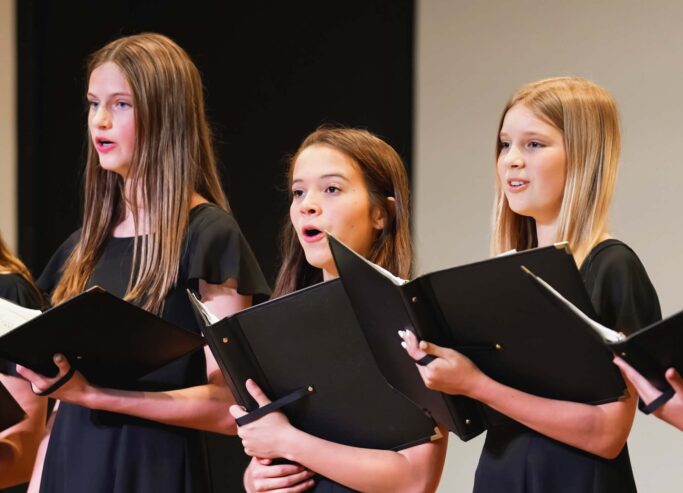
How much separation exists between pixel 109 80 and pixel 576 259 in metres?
0.99

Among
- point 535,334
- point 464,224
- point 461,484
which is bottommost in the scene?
point 461,484

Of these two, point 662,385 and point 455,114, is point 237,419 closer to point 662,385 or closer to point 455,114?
point 662,385

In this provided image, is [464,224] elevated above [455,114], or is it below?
below

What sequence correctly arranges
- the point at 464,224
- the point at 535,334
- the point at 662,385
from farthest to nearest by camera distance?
1. the point at 464,224
2. the point at 535,334
3. the point at 662,385

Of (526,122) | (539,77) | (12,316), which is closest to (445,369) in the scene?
(526,122)

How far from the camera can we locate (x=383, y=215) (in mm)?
2223

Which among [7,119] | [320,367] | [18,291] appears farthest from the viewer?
[7,119]

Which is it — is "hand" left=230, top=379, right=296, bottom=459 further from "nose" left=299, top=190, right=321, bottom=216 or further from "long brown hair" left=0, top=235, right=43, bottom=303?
"long brown hair" left=0, top=235, right=43, bottom=303

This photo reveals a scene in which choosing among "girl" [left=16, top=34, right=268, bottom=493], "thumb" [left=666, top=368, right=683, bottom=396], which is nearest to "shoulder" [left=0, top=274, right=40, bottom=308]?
"girl" [left=16, top=34, right=268, bottom=493]

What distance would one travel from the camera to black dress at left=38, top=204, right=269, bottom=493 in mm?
2154

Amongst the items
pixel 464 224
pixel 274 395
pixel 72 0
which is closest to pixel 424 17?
pixel 464 224

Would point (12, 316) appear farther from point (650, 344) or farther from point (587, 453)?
point (650, 344)

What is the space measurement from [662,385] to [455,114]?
2453mm

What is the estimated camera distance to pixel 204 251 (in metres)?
2.23
